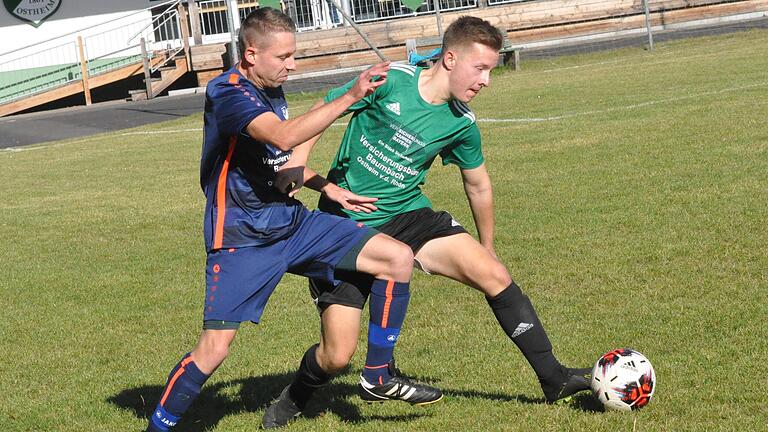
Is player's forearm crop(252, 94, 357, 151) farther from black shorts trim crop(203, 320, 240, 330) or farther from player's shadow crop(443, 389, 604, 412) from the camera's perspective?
player's shadow crop(443, 389, 604, 412)

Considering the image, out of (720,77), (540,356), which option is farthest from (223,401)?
(720,77)

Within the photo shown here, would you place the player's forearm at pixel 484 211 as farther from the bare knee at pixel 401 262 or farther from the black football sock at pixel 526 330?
the bare knee at pixel 401 262

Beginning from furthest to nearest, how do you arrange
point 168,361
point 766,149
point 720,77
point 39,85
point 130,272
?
1. point 39,85
2. point 720,77
3. point 766,149
4. point 130,272
5. point 168,361

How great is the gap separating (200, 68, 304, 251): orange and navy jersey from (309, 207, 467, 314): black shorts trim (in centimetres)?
46

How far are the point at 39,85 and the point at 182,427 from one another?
29.8m

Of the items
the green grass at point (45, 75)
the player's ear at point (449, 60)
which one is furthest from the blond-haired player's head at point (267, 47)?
the green grass at point (45, 75)

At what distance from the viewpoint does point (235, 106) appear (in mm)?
4680

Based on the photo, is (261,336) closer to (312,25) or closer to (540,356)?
(540,356)

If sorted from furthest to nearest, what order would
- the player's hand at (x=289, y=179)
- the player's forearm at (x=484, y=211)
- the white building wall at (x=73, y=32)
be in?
the white building wall at (x=73, y=32), the player's forearm at (x=484, y=211), the player's hand at (x=289, y=179)

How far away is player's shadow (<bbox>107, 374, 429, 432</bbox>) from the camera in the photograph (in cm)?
555

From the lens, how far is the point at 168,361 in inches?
264

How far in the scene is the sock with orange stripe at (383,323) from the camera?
5113 millimetres

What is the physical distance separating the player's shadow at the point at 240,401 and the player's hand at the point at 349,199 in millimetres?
1038

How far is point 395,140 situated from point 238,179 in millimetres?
886
